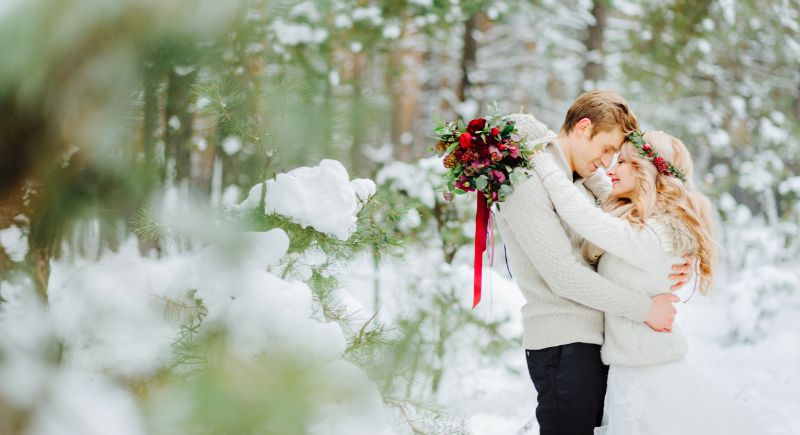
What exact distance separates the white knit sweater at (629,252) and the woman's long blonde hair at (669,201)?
0.04 meters

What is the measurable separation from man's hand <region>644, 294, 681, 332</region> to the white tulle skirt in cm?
15

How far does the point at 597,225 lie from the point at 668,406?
702 mm

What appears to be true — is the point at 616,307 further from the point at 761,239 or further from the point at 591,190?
the point at 761,239

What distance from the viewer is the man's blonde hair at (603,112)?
2258 mm

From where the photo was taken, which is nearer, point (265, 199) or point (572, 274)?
point (265, 199)

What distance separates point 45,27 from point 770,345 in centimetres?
685

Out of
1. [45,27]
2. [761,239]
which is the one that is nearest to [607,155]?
[45,27]

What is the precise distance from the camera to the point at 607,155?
232 cm

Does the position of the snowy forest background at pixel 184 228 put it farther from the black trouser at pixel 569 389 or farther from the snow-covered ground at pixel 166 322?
the black trouser at pixel 569 389

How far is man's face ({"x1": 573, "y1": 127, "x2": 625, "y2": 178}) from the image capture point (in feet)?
7.45

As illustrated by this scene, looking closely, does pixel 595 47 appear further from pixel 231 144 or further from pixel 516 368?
pixel 231 144

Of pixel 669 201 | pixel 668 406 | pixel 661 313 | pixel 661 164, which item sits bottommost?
pixel 668 406

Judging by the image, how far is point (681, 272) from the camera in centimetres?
222

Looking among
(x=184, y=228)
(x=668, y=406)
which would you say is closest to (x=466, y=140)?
(x=184, y=228)
